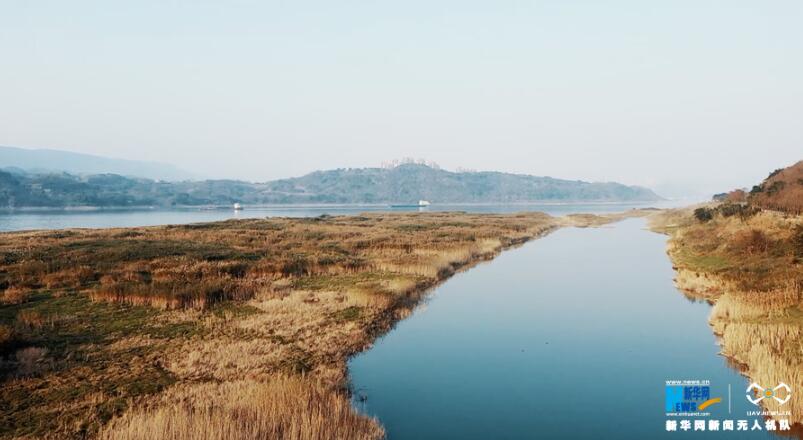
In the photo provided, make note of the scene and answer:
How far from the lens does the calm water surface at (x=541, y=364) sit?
15.0 m

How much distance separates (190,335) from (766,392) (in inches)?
858

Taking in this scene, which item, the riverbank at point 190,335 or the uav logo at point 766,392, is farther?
the uav logo at point 766,392

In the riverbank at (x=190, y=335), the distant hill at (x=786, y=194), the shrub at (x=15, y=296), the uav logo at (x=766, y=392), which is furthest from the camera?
the distant hill at (x=786, y=194)

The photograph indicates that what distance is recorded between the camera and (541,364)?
20.5 m

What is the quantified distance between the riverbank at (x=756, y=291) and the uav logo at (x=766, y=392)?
0.48 feet

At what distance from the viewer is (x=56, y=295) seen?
92.7 feet

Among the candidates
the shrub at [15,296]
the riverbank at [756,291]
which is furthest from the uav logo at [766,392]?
the shrub at [15,296]

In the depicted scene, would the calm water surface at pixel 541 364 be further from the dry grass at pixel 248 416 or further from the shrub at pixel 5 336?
the shrub at pixel 5 336

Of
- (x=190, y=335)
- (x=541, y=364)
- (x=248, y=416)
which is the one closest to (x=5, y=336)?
(x=190, y=335)

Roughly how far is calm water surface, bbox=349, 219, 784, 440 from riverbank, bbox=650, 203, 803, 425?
109cm

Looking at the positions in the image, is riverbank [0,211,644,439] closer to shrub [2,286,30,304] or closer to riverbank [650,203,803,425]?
shrub [2,286,30,304]

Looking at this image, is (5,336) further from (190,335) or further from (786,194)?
(786,194)

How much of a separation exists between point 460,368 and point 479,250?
134 ft

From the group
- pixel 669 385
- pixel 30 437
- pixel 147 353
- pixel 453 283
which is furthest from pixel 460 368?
pixel 453 283
